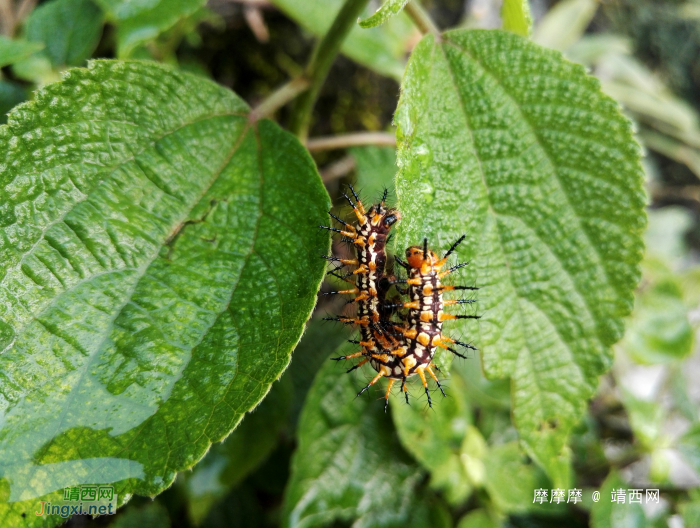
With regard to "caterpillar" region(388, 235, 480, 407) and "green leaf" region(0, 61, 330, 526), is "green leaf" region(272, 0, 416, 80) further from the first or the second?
"caterpillar" region(388, 235, 480, 407)

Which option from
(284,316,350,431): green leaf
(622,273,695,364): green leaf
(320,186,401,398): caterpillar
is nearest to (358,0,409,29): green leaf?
(320,186,401,398): caterpillar

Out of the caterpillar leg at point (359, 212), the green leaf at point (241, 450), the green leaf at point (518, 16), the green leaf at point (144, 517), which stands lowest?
the green leaf at point (144, 517)

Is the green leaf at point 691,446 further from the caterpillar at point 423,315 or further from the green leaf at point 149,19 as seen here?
the green leaf at point 149,19

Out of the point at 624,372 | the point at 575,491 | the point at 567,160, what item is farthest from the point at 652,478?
the point at 567,160

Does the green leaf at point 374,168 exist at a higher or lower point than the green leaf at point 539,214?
higher

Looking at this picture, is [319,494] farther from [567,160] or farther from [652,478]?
[652,478]

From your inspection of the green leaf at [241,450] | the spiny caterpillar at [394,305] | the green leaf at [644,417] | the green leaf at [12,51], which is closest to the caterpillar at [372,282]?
the spiny caterpillar at [394,305]
